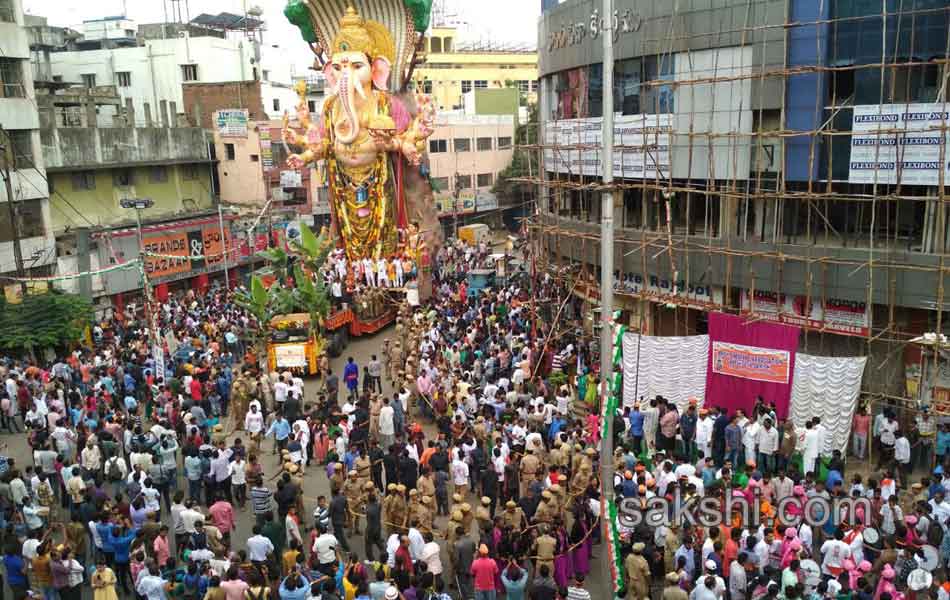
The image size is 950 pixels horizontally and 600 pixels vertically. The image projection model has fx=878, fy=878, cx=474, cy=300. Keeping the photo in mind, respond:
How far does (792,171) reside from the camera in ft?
52.0

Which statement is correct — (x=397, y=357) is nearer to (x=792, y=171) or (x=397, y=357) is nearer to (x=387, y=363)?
(x=387, y=363)

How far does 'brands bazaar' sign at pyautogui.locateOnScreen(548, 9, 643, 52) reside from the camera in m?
18.6

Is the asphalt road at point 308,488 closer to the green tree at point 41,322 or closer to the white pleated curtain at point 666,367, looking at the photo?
the white pleated curtain at point 666,367

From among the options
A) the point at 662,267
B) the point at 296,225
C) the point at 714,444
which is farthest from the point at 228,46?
the point at 714,444

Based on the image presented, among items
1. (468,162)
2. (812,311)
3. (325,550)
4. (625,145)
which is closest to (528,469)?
(325,550)

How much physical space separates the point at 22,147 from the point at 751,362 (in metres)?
23.7

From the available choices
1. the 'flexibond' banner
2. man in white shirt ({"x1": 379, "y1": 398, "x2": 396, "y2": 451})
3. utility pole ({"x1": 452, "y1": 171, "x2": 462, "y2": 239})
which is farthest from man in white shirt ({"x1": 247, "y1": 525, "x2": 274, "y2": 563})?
utility pole ({"x1": 452, "y1": 171, "x2": 462, "y2": 239})

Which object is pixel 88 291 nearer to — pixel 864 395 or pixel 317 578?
pixel 317 578

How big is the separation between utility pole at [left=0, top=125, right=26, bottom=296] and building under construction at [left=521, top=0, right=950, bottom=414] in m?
15.8

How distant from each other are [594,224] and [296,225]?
62.3ft

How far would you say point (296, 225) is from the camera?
36625 mm

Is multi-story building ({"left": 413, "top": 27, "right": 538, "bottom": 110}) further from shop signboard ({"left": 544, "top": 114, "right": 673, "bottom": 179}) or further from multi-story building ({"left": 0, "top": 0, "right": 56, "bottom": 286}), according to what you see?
shop signboard ({"left": 544, "top": 114, "right": 673, "bottom": 179})

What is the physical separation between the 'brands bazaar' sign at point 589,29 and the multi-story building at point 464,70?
36878 mm

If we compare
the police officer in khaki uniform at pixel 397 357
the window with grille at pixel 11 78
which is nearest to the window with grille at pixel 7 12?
Result: the window with grille at pixel 11 78
